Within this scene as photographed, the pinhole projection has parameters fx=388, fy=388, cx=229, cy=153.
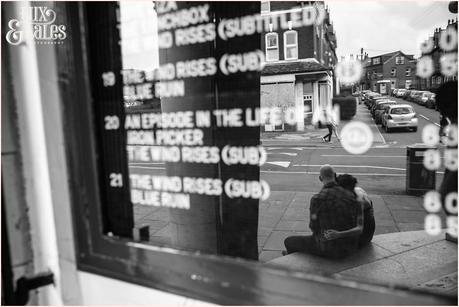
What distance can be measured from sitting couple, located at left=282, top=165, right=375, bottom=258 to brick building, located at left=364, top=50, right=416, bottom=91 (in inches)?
75.0

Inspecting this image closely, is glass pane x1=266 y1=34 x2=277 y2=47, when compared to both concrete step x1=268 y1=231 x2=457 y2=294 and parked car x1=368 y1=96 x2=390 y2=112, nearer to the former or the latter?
parked car x1=368 y1=96 x2=390 y2=112

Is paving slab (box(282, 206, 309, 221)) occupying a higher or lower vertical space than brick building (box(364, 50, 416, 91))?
lower

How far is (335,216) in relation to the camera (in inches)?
163

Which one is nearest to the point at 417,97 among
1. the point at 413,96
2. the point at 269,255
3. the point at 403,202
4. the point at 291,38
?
the point at 413,96

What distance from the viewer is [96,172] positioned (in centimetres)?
163

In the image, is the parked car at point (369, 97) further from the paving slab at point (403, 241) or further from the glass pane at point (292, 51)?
the paving slab at point (403, 241)

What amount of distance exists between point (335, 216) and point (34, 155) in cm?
318

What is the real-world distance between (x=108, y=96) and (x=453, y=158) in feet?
4.34

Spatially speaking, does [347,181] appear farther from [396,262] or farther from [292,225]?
[292,225]

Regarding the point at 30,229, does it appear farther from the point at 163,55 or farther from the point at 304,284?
the point at 304,284

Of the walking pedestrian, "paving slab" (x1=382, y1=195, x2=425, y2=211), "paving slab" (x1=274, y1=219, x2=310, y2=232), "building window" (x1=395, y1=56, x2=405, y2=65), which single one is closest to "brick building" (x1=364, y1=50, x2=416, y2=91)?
"building window" (x1=395, y1=56, x2=405, y2=65)

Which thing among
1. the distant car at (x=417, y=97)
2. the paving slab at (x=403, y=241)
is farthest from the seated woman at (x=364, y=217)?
the distant car at (x=417, y=97)

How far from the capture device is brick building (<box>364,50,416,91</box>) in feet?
6.04

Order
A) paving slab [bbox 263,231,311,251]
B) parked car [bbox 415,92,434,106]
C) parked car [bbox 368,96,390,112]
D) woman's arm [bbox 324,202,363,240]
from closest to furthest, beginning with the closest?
parked car [bbox 415,92,434,106], parked car [bbox 368,96,390,112], woman's arm [bbox 324,202,363,240], paving slab [bbox 263,231,311,251]
